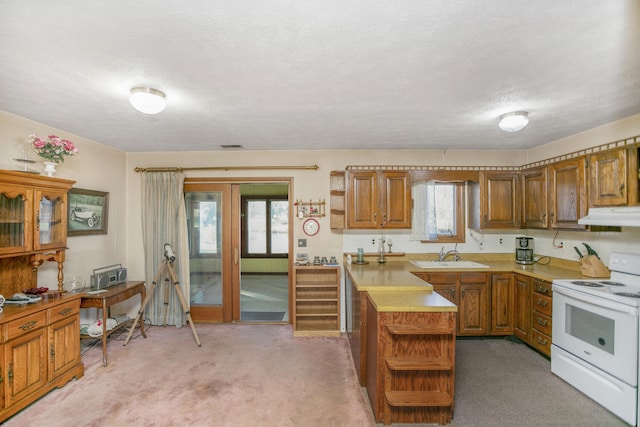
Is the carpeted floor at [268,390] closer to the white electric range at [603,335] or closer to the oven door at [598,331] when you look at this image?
the white electric range at [603,335]

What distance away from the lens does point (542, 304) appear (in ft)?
10.4

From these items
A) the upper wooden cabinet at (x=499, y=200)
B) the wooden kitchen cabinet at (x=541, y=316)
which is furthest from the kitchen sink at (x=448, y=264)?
the wooden kitchen cabinet at (x=541, y=316)

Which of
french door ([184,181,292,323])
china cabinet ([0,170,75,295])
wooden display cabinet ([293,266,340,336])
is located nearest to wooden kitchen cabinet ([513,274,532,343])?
wooden display cabinet ([293,266,340,336])

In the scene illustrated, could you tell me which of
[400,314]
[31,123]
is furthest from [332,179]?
[31,123]

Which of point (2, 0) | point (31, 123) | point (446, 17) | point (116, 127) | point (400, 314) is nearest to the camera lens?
point (2, 0)

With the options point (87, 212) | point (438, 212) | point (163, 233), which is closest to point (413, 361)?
point (438, 212)

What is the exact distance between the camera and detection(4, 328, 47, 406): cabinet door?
226 cm

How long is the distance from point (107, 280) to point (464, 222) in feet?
14.8

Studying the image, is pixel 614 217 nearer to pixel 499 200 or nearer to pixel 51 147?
pixel 499 200

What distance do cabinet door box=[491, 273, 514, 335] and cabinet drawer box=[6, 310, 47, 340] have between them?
14.8 ft

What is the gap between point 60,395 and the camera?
2623 millimetres

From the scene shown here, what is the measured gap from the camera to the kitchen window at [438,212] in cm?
418

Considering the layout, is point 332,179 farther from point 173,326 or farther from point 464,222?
point 173,326

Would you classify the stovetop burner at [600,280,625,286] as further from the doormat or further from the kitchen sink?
the doormat
